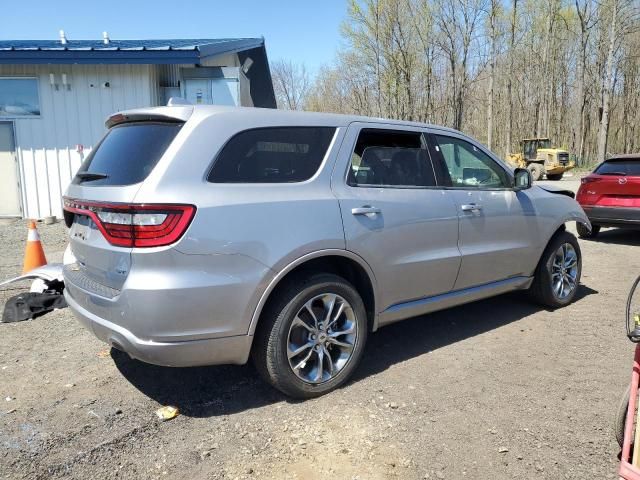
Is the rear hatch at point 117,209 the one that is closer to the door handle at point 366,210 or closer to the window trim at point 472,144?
the door handle at point 366,210

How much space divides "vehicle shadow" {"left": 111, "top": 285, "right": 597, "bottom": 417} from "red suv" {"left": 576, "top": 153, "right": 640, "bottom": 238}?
4461 mm

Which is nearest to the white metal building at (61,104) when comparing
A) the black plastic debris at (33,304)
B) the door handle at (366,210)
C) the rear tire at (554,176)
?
the black plastic debris at (33,304)

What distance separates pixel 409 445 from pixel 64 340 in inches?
125

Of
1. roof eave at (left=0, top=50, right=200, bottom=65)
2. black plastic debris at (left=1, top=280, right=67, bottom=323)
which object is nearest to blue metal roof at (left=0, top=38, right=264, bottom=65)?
roof eave at (left=0, top=50, right=200, bottom=65)

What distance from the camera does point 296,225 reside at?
2994 mm

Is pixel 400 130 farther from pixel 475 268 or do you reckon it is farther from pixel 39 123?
pixel 39 123

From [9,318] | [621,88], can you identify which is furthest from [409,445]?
[621,88]

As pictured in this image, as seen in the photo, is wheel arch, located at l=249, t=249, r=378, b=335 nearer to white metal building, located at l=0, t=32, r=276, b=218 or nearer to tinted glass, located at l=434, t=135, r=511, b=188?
tinted glass, located at l=434, t=135, r=511, b=188

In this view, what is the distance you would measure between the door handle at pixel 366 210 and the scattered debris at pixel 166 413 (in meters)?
1.71

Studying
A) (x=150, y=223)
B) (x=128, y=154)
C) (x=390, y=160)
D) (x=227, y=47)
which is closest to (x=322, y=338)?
(x=150, y=223)

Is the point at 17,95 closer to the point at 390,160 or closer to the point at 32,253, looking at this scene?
the point at 32,253

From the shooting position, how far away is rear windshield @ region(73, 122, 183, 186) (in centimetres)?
281

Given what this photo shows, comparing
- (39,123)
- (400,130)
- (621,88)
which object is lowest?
(400,130)

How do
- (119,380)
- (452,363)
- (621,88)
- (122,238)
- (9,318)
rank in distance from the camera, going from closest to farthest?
(122,238) < (119,380) < (452,363) < (9,318) < (621,88)
